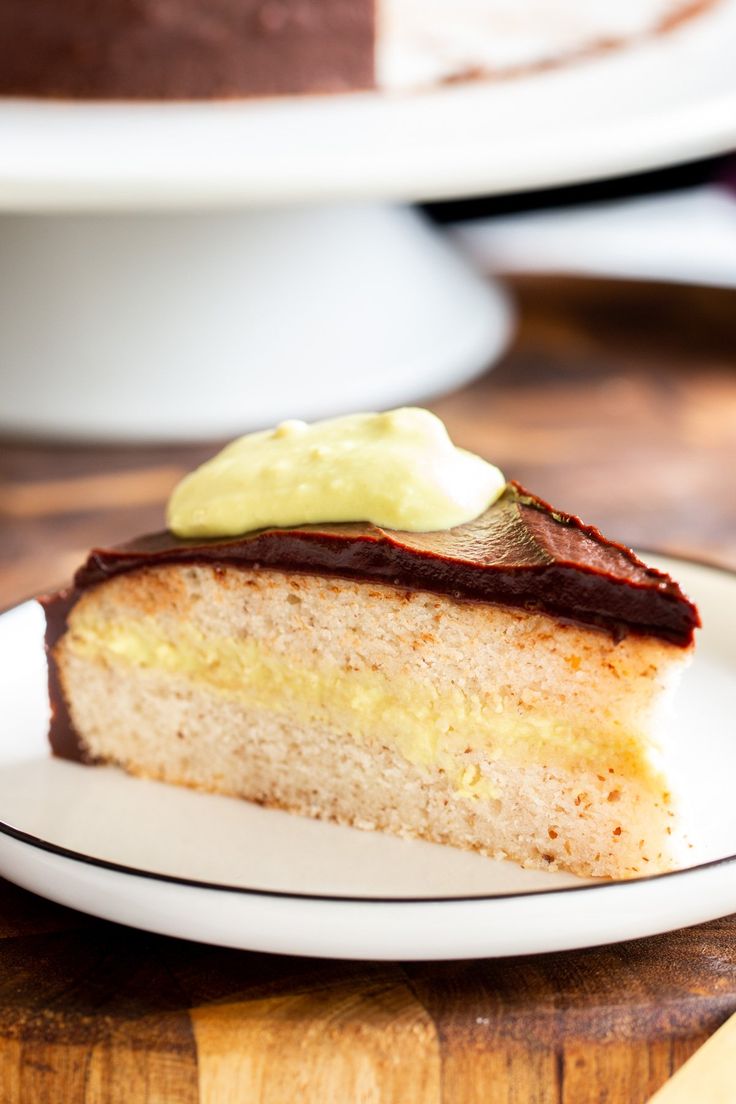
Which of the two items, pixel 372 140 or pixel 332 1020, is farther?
pixel 372 140

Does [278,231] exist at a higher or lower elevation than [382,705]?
higher

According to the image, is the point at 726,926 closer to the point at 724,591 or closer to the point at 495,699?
the point at 495,699

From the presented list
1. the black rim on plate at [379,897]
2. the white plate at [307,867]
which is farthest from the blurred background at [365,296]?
the black rim on plate at [379,897]

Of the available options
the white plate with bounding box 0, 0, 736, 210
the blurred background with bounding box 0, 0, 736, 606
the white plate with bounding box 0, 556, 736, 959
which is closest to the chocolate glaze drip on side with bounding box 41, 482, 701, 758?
the white plate with bounding box 0, 556, 736, 959

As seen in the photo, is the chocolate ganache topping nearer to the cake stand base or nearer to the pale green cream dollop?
the pale green cream dollop

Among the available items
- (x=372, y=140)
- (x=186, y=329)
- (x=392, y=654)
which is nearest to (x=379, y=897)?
(x=392, y=654)

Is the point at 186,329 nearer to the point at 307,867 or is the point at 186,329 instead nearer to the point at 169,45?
the point at 169,45

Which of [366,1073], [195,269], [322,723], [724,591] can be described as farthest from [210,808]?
[195,269]
